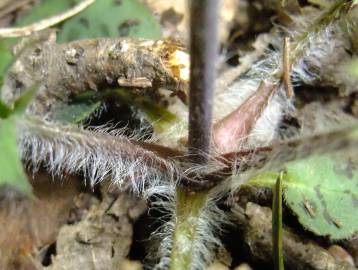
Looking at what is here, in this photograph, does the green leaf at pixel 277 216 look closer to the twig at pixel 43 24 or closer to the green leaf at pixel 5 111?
the green leaf at pixel 5 111

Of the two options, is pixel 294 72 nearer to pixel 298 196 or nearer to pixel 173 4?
pixel 298 196

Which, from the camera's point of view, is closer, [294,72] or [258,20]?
[294,72]

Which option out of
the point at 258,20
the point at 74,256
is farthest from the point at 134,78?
the point at 258,20

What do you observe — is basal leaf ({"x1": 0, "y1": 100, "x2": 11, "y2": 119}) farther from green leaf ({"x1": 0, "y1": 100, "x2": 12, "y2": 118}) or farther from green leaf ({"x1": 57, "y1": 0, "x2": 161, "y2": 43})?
green leaf ({"x1": 57, "y1": 0, "x2": 161, "y2": 43})

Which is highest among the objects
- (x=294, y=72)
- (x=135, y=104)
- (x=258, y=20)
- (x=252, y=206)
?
(x=258, y=20)

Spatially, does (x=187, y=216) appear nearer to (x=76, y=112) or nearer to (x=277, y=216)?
(x=277, y=216)

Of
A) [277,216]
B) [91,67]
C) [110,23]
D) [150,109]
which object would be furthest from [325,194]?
[110,23]
